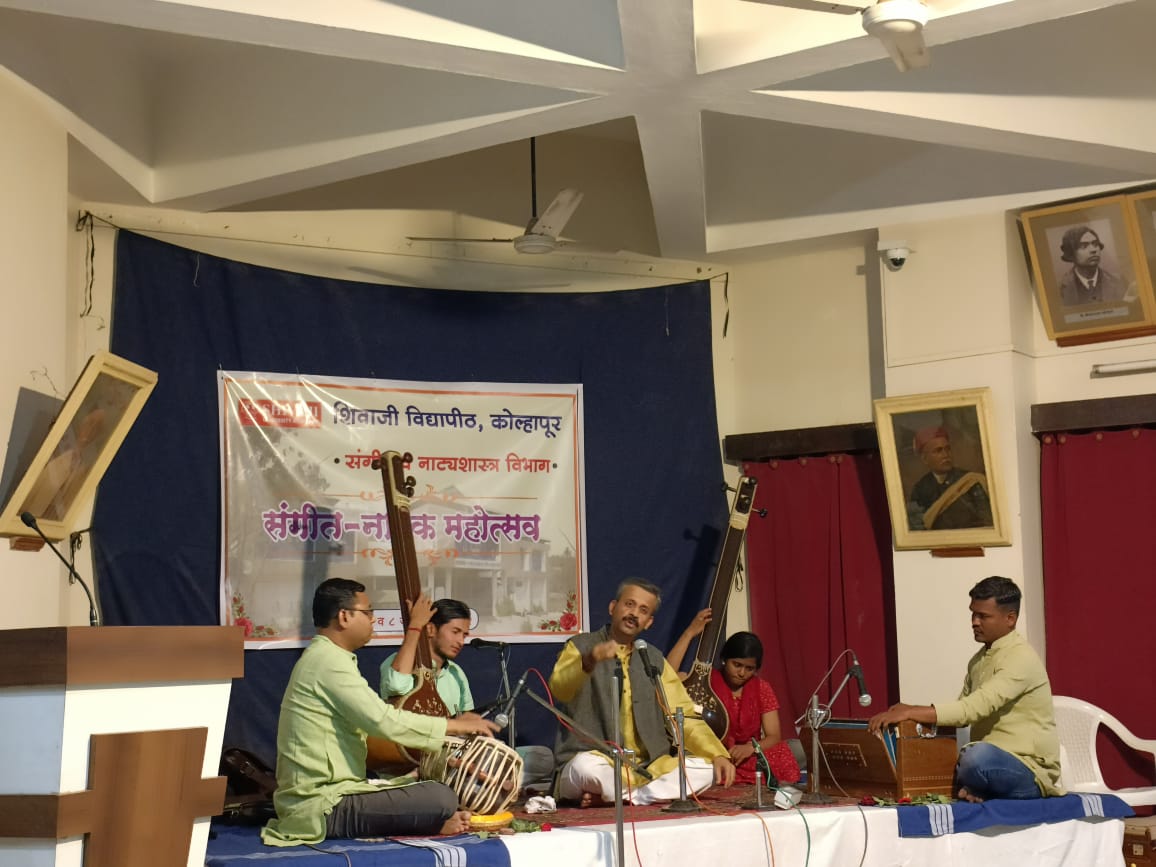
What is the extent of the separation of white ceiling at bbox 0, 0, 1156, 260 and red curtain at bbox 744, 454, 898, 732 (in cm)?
144

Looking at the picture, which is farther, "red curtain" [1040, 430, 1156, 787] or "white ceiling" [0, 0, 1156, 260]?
"red curtain" [1040, 430, 1156, 787]

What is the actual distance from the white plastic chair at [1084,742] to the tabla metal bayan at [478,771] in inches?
116

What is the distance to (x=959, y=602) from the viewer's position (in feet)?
22.6

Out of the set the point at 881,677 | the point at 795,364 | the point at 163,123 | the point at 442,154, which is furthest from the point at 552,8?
the point at 881,677

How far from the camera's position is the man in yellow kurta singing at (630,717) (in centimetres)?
564

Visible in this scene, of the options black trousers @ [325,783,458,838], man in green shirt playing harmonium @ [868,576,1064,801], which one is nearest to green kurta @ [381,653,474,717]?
black trousers @ [325,783,458,838]

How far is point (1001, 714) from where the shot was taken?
5836 mm

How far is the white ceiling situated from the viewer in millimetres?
5090

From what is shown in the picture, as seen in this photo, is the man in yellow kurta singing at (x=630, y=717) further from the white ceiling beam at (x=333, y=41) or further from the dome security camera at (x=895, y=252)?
the dome security camera at (x=895, y=252)

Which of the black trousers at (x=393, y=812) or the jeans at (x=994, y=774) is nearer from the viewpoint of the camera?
the black trousers at (x=393, y=812)

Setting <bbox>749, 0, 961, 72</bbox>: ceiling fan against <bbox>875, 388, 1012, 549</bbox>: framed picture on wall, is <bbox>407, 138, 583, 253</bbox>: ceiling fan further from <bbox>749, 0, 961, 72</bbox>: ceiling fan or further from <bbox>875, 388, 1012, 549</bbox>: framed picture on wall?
<bbox>749, 0, 961, 72</bbox>: ceiling fan

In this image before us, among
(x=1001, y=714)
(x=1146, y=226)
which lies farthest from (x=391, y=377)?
(x=1146, y=226)

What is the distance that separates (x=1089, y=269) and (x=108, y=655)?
17.3ft

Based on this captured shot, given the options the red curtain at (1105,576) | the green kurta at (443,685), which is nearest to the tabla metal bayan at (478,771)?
the green kurta at (443,685)
